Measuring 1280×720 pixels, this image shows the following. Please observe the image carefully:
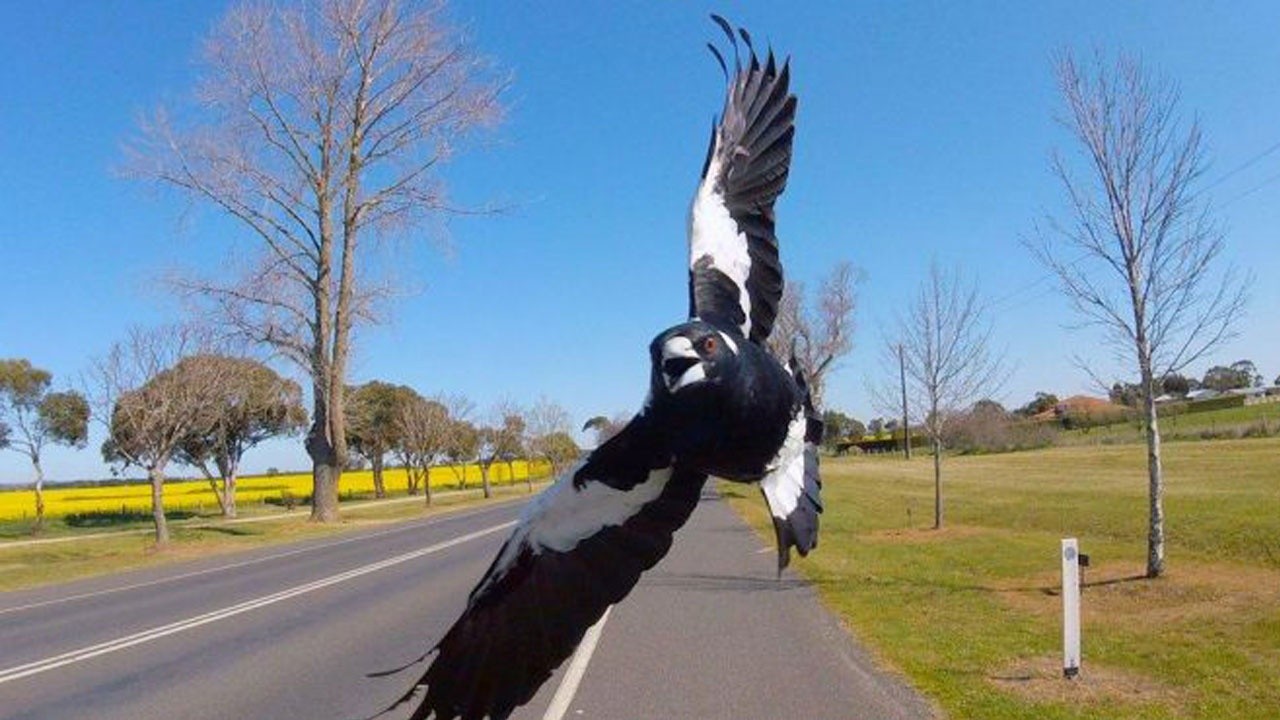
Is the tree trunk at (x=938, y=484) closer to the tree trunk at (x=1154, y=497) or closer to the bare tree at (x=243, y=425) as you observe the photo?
the tree trunk at (x=1154, y=497)

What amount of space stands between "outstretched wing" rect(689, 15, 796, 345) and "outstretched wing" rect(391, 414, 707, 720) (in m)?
0.68

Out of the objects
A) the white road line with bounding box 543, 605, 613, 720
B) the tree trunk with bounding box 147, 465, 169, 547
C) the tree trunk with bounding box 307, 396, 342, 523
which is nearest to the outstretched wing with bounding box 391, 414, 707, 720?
the white road line with bounding box 543, 605, 613, 720

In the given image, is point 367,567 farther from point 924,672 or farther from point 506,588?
point 506,588

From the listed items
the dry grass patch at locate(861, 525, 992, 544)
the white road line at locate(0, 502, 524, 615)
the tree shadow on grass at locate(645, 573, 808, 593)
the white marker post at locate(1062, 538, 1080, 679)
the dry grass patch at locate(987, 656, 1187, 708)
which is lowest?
the white road line at locate(0, 502, 524, 615)

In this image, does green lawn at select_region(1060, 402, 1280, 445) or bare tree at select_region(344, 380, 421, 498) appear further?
bare tree at select_region(344, 380, 421, 498)

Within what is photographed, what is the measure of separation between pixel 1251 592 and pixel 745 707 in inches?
294

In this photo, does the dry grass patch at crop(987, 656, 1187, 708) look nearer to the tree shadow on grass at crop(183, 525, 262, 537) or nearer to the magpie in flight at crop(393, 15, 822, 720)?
the magpie in flight at crop(393, 15, 822, 720)

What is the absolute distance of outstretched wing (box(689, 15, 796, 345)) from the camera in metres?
4.09

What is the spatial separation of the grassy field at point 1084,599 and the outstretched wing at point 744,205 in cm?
407

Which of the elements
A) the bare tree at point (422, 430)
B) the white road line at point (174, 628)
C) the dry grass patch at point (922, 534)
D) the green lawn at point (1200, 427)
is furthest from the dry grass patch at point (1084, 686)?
the bare tree at point (422, 430)

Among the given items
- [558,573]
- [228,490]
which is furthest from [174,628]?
[228,490]

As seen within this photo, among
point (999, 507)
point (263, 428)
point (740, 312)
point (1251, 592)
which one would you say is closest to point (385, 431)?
point (263, 428)

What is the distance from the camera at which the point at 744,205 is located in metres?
4.55

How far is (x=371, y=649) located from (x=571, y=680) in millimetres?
2792
